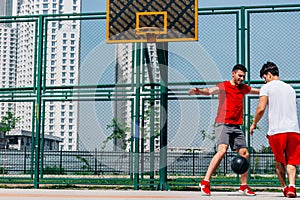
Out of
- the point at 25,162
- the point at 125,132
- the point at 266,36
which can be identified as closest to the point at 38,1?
the point at 25,162

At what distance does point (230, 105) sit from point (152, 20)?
2.15m

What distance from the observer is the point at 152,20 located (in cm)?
847

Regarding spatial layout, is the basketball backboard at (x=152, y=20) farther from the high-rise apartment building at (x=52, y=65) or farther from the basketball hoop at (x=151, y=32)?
the high-rise apartment building at (x=52, y=65)

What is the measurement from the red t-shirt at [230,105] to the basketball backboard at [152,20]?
1.34m

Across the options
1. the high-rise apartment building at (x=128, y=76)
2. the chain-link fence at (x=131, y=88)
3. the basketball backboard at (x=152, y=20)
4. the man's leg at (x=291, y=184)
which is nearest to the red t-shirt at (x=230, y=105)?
Result: the man's leg at (x=291, y=184)

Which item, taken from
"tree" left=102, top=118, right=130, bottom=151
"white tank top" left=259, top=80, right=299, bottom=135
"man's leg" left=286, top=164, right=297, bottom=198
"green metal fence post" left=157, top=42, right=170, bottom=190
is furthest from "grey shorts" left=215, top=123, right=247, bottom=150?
"tree" left=102, top=118, right=130, bottom=151

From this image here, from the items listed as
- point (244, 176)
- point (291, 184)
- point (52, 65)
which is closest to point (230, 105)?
point (244, 176)

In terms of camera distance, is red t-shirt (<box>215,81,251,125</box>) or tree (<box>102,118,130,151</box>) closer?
red t-shirt (<box>215,81,251,125</box>)

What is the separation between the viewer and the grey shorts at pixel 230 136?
7.06 m

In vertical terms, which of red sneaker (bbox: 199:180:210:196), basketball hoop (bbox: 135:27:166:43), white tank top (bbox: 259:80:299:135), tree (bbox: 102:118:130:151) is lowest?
red sneaker (bbox: 199:180:210:196)

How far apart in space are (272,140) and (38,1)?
18391 mm

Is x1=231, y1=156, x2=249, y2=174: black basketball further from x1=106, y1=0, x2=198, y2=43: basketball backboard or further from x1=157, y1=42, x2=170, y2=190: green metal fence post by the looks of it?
x1=106, y1=0, x2=198, y2=43: basketball backboard

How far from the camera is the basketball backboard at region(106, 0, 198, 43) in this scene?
27.4 feet

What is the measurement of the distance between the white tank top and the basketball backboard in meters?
1.89
